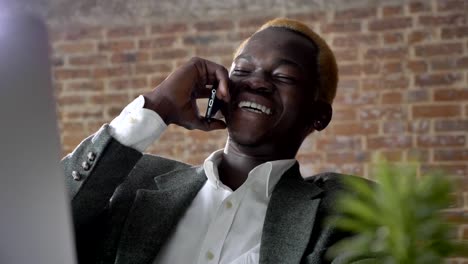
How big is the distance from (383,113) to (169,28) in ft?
3.55

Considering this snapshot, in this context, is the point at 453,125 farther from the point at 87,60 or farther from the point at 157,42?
the point at 87,60

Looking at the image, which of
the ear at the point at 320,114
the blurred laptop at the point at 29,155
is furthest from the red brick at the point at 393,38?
the blurred laptop at the point at 29,155

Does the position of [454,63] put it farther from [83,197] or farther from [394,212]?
[394,212]

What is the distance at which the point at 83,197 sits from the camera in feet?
5.25

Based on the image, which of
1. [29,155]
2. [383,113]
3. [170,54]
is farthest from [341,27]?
[29,155]

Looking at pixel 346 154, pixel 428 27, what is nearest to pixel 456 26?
pixel 428 27

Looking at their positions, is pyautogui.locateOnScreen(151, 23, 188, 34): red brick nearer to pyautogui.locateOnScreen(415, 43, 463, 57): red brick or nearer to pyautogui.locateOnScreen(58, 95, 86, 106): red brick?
pyautogui.locateOnScreen(58, 95, 86, 106): red brick

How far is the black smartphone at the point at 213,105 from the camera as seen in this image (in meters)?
→ 1.76

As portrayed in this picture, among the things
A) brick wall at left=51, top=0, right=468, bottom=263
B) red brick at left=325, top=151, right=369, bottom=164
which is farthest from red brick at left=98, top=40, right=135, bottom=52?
red brick at left=325, top=151, right=369, bottom=164

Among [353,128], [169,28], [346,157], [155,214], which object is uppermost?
[169,28]

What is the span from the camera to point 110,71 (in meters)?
3.42

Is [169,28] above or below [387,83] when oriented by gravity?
above

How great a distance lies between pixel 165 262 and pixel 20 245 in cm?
116

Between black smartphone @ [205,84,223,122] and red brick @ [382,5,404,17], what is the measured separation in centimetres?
160
